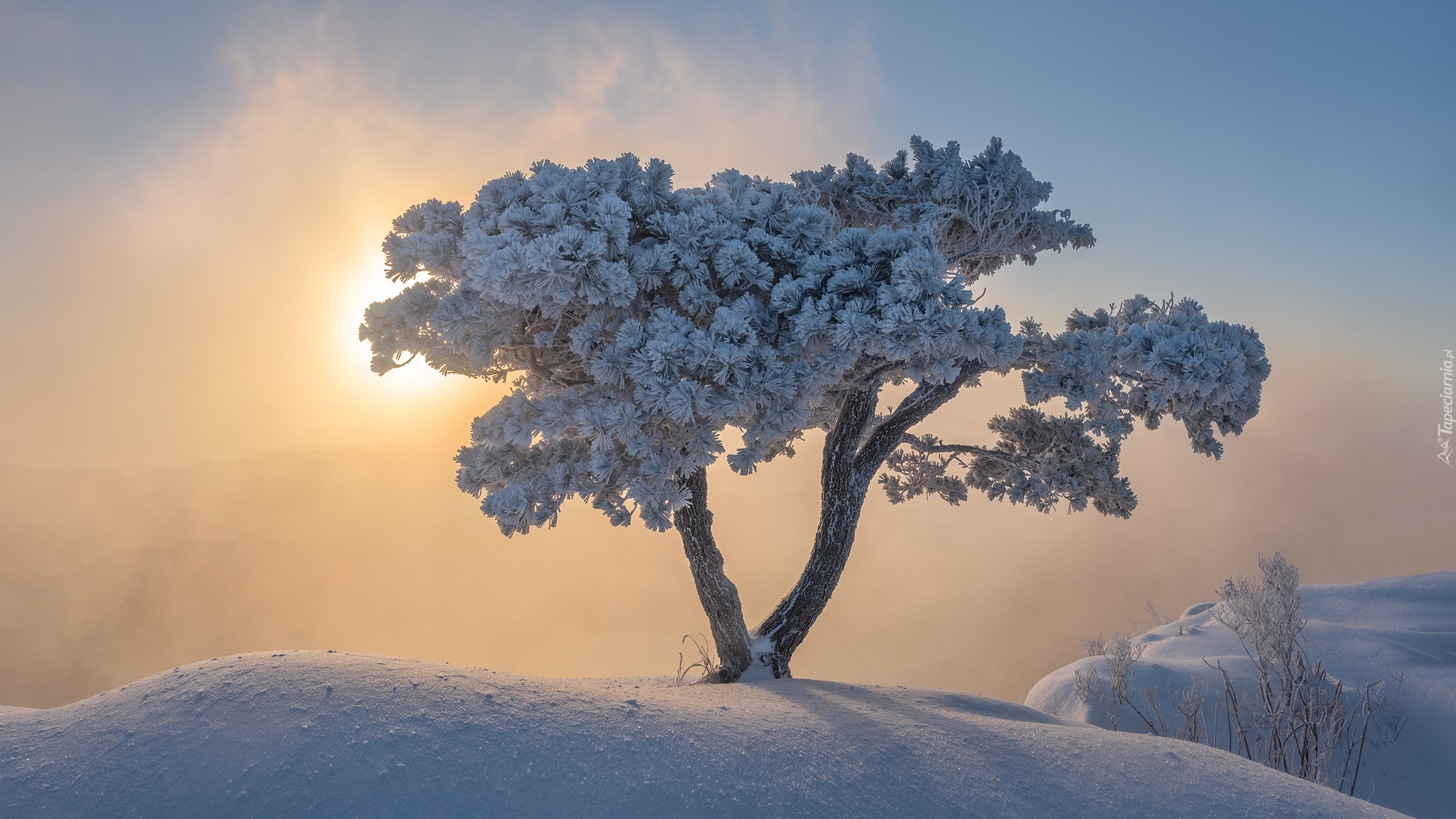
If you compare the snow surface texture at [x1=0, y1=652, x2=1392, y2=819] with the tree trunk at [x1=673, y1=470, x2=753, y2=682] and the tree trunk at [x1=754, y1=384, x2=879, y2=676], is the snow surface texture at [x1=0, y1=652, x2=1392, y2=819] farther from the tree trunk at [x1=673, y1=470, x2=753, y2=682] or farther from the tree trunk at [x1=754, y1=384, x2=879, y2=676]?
the tree trunk at [x1=754, y1=384, x2=879, y2=676]

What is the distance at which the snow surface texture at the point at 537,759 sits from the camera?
3.73 m

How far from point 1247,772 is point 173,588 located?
31.1 metres

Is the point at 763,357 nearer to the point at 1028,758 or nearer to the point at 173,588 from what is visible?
the point at 1028,758

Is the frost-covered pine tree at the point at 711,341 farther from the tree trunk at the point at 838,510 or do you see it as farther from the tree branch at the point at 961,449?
the tree branch at the point at 961,449

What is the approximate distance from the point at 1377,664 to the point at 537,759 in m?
11.6

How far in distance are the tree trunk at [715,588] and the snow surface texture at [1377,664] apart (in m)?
5.20

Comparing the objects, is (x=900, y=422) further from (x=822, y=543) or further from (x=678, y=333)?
(x=678, y=333)

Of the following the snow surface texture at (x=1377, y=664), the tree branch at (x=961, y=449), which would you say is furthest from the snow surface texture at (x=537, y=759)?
the snow surface texture at (x=1377, y=664)

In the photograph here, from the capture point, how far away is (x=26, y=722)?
4.70m

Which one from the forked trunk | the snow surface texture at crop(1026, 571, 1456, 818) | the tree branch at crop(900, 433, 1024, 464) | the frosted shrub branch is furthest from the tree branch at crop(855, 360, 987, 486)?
the snow surface texture at crop(1026, 571, 1456, 818)

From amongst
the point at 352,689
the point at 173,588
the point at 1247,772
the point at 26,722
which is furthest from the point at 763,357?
the point at 173,588

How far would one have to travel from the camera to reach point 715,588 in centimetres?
740

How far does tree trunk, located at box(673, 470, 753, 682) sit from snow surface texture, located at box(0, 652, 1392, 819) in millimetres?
2074

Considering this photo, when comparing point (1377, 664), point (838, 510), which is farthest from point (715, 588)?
point (1377, 664)
